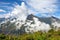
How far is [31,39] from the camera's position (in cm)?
9531

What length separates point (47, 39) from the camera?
86250 millimetres

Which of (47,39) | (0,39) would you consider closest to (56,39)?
(47,39)

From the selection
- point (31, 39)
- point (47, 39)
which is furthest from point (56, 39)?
point (31, 39)

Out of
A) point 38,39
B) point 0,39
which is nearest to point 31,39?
point 38,39

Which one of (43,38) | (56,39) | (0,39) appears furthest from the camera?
(0,39)

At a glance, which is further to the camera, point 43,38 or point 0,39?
point 0,39

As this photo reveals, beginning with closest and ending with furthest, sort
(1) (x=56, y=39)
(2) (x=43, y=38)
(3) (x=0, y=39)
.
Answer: (1) (x=56, y=39), (2) (x=43, y=38), (3) (x=0, y=39)

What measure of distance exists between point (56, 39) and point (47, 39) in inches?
220

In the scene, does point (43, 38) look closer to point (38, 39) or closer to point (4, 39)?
point (38, 39)

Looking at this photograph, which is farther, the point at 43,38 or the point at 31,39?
the point at 31,39

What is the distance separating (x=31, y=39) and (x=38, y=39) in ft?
29.9

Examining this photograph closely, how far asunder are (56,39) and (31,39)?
679 inches

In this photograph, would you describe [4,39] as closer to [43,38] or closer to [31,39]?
[31,39]

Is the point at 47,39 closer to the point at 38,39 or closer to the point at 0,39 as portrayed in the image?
the point at 38,39
